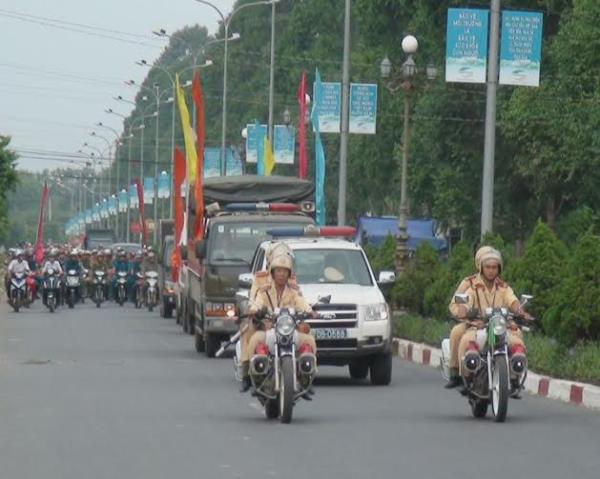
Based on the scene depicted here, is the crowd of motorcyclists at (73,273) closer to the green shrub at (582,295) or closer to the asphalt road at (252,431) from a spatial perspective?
the asphalt road at (252,431)

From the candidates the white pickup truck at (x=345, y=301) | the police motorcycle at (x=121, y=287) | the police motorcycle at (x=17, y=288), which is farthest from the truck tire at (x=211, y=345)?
the police motorcycle at (x=121, y=287)

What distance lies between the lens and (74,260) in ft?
190

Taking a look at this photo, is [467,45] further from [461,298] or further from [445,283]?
[461,298]

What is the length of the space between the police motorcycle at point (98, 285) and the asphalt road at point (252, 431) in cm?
3360

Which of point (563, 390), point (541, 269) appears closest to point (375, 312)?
point (563, 390)

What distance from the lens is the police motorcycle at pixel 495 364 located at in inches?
680

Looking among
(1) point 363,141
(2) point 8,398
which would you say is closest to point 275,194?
(2) point 8,398

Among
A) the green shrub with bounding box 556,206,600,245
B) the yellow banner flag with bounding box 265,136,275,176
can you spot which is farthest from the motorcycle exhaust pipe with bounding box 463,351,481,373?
the yellow banner flag with bounding box 265,136,275,176

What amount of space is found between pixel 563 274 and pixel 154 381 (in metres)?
4.95

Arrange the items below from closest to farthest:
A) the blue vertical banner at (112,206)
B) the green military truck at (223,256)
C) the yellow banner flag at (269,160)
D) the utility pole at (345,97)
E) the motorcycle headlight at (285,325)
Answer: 1. the motorcycle headlight at (285,325)
2. the green military truck at (223,256)
3. the utility pole at (345,97)
4. the yellow banner flag at (269,160)
5. the blue vertical banner at (112,206)

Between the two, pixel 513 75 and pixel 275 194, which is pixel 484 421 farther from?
pixel 275 194

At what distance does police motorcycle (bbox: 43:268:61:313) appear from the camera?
174ft

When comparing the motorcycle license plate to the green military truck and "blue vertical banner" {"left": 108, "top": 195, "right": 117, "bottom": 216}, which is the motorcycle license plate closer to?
the green military truck

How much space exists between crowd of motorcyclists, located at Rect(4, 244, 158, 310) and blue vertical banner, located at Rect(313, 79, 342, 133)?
1085cm
